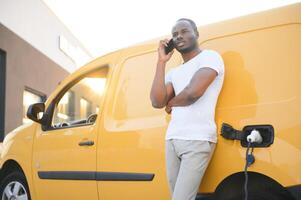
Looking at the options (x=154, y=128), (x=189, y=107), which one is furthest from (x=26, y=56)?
(x=189, y=107)

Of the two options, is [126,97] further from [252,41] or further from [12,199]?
[12,199]

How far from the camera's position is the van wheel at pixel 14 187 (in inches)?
193

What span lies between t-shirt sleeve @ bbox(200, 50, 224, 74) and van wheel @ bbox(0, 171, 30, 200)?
2.76m

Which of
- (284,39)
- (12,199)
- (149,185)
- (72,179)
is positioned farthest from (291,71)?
(12,199)

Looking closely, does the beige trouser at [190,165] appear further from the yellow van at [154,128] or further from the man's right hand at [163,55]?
the man's right hand at [163,55]

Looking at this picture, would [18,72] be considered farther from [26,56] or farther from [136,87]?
[136,87]

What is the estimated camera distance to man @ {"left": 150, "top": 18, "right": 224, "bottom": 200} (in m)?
2.94

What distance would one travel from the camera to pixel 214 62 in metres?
3.03

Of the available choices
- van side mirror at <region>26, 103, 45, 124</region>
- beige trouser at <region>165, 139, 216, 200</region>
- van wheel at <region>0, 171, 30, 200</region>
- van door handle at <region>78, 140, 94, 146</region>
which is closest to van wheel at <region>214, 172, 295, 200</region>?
beige trouser at <region>165, 139, 216, 200</region>

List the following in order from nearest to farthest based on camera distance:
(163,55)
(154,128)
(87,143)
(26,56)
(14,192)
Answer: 1. (163,55)
2. (154,128)
3. (87,143)
4. (14,192)
5. (26,56)

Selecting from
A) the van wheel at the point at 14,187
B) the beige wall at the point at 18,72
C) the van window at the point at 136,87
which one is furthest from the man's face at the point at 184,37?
the beige wall at the point at 18,72

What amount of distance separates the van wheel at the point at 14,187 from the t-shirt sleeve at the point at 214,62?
276 centimetres

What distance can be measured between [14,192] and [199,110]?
9.28ft

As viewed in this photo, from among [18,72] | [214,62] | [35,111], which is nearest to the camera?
[214,62]
